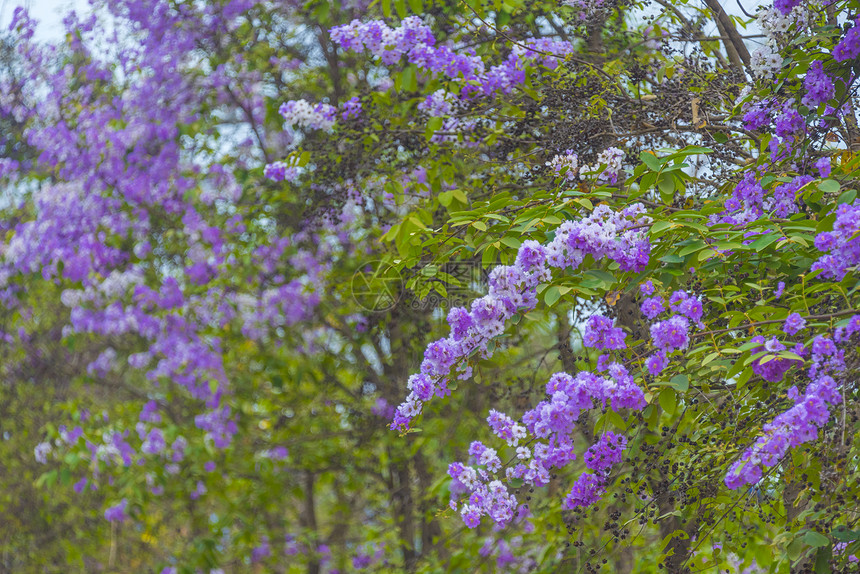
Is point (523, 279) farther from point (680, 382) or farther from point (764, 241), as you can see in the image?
point (764, 241)

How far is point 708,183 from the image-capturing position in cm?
271

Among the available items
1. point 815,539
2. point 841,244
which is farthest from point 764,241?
point 815,539

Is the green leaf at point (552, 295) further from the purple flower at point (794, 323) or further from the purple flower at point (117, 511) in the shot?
the purple flower at point (117, 511)

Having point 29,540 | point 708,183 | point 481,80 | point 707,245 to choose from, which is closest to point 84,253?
point 29,540

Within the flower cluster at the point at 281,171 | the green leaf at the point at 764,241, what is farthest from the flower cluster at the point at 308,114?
the green leaf at the point at 764,241

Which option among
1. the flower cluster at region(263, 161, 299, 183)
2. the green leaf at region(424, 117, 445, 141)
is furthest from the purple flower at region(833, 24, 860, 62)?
the flower cluster at region(263, 161, 299, 183)

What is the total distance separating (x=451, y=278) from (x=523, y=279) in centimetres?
76

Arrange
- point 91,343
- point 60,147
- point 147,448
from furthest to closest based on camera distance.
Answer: point 91,343
point 60,147
point 147,448

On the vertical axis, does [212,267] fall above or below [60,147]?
below

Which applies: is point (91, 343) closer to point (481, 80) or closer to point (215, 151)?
point (215, 151)

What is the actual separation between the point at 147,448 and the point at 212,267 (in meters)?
1.18

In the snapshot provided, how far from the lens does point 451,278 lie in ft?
8.96

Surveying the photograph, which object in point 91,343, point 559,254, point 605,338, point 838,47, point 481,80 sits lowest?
point 605,338

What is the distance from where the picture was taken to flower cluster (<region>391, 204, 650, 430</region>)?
76.4 inches
